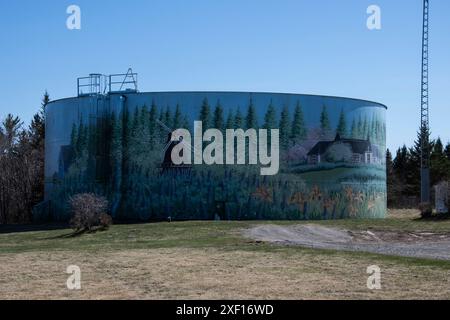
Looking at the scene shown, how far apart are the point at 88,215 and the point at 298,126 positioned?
14.2m

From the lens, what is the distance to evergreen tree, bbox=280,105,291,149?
38000 millimetres

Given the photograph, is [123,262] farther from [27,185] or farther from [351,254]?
[27,185]

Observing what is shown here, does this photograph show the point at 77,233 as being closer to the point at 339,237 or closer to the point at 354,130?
the point at 339,237

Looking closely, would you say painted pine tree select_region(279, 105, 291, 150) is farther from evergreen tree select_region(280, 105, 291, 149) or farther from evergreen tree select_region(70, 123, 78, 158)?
evergreen tree select_region(70, 123, 78, 158)

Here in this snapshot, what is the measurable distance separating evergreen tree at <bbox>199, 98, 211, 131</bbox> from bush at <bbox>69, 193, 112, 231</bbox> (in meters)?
8.65

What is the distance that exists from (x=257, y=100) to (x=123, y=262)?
68.7ft

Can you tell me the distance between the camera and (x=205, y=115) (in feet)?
123

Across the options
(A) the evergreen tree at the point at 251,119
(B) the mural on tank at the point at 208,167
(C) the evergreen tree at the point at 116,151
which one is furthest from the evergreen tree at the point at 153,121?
(A) the evergreen tree at the point at 251,119

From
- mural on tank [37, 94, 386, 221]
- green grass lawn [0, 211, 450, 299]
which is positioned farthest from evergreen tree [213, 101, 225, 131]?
green grass lawn [0, 211, 450, 299]

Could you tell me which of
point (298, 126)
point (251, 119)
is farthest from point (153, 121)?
point (298, 126)

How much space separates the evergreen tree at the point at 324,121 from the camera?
39250 millimetres

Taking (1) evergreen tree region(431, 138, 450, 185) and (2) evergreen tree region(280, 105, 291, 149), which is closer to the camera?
(2) evergreen tree region(280, 105, 291, 149)

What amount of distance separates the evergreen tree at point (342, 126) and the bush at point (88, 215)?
15885 mm
